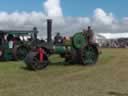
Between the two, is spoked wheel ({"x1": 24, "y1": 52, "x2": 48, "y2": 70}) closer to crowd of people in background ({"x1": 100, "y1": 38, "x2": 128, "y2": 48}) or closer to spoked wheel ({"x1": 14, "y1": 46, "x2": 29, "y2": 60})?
spoked wheel ({"x1": 14, "y1": 46, "x2": 29, "y2": 60})

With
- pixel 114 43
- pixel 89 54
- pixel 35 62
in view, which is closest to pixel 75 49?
pixel 89 54

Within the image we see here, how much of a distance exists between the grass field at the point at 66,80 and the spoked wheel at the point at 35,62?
30 cm

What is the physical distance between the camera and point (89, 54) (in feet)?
67.5

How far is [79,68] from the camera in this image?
1877 centimetres

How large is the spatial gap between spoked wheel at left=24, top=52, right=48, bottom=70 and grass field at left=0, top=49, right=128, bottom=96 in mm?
302

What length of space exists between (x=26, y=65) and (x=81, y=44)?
10.9 ft

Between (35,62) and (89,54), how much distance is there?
3.61 meters

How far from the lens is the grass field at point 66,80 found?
11.9m

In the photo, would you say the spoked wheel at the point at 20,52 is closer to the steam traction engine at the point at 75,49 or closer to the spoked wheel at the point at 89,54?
the steam traction engine at the point at 75,49

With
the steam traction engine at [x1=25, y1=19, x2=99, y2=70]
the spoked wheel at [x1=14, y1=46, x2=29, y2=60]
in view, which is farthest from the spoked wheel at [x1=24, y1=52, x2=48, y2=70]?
the spoked wheel at [x1=14, y1=46, x2=29, y2=60]

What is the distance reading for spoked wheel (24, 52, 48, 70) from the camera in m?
18.0

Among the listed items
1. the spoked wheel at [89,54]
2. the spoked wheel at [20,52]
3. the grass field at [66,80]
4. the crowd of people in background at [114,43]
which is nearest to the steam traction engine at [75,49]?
the spoked wheel at [89,54]

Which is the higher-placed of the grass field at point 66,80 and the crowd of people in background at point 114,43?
the crowd of people in background at point 114,43

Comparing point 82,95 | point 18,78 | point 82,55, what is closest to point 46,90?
point 82,95
